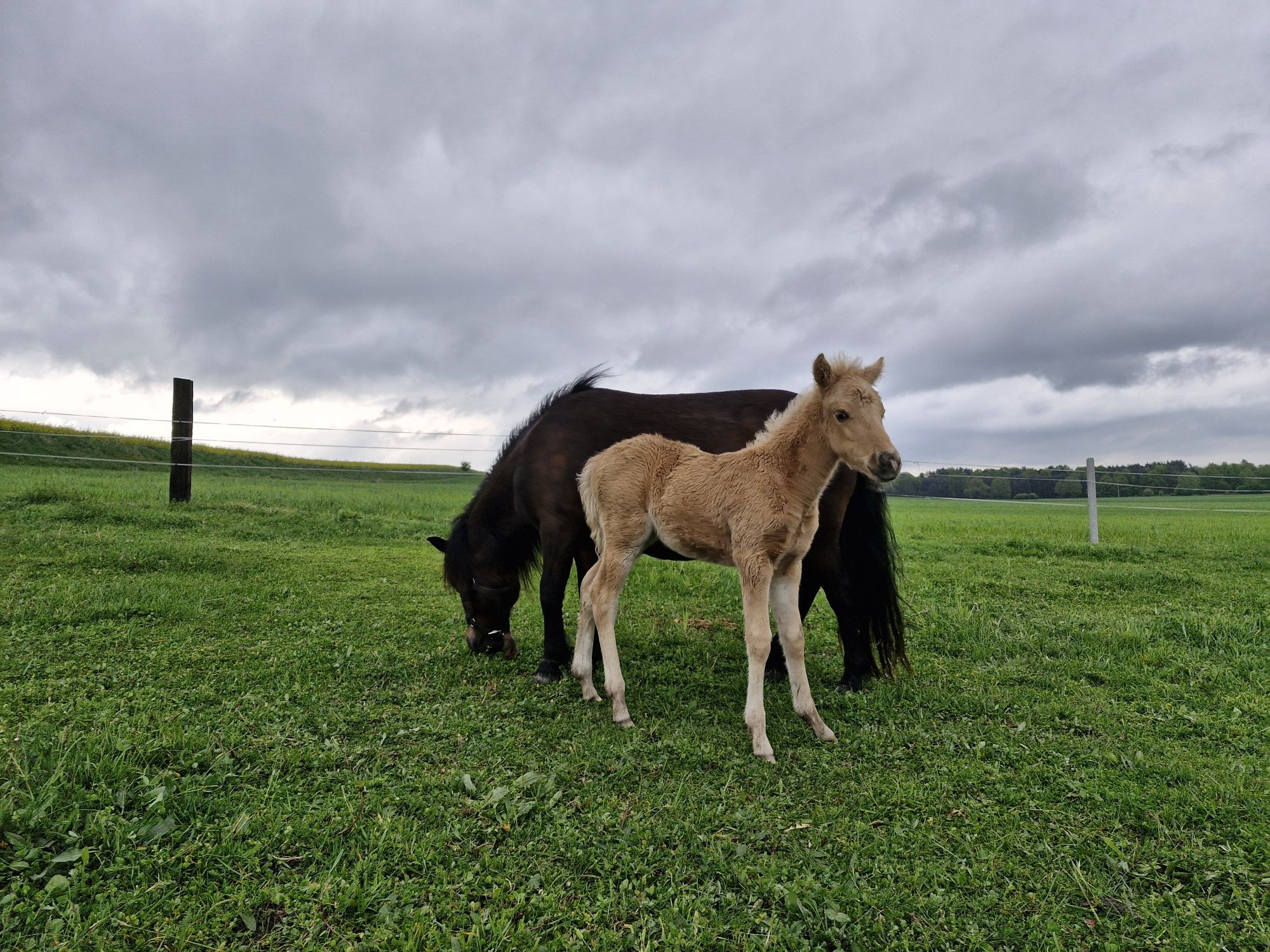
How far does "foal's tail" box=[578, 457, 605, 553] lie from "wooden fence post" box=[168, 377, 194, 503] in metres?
10.6

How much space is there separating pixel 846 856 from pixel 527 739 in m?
1.91

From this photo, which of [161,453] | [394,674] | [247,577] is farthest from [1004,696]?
[161,453]

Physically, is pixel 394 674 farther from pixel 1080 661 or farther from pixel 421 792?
pixel 1080 661

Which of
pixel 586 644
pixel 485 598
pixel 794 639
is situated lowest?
pixel 586 644

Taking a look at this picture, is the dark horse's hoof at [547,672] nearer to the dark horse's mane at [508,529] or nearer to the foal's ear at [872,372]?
the dark horse's mane at [508,529]

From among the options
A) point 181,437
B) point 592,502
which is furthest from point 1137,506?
point 181,437

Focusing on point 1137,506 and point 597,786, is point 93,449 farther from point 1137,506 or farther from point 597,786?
point 1137,506

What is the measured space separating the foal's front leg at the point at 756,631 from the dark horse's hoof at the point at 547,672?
1.79 m

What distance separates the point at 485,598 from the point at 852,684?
10.8 feet

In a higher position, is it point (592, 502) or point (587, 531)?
point (592, 502)

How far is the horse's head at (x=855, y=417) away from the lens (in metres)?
3.82

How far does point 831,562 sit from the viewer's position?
5.14m

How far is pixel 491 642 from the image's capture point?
19.0ft

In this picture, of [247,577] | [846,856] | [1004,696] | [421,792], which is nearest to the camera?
[846,856]
